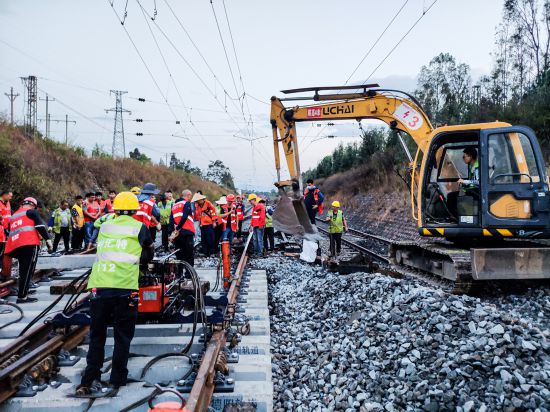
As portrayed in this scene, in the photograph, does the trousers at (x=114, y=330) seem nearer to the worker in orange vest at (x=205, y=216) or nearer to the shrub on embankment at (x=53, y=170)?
the worker in orange vest at (x=205, y=216)

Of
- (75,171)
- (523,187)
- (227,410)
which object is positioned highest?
(75,171)

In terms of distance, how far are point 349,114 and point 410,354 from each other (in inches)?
259

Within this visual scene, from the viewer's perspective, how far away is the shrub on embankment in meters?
17.6

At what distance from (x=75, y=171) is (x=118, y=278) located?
2319 centimetres

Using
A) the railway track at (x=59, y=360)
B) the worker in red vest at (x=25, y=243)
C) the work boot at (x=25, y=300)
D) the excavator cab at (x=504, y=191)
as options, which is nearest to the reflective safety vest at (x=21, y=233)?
the worker in red vest at (x=25, y=243)

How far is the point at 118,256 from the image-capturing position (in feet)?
14.5

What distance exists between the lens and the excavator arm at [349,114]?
9.33 m

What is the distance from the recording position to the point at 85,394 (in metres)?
4.11

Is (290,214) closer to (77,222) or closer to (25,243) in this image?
(25,243)

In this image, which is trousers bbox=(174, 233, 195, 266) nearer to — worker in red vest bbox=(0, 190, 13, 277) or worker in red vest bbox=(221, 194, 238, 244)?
worker in red vest bbox=(0, 190, 13, 277)

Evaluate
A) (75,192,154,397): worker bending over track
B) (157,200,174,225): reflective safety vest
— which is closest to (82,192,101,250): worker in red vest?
(157,200,174,225): reflective safety vest

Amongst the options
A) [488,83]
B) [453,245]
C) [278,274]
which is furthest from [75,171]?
[488,83]

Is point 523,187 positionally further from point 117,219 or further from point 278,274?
point 117,219

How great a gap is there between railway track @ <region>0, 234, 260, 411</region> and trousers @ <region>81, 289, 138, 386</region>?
1.03 feet
